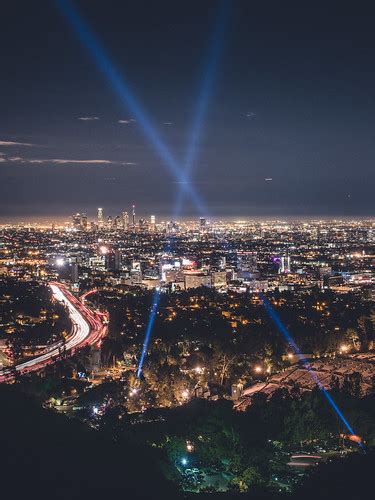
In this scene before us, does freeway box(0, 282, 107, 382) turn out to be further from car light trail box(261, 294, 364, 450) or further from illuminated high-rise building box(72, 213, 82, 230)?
illuminated high-rise building box(72, 213, 82, 230)

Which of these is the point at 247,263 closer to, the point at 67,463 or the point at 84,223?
the point at 67,463

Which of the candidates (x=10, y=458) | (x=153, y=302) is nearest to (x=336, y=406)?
(x=10, y=458)

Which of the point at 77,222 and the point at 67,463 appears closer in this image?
the point at 67,463

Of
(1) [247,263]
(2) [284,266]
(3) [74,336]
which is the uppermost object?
(1) [247,263]

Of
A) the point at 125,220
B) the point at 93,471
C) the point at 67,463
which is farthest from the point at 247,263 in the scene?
the point at 125,220

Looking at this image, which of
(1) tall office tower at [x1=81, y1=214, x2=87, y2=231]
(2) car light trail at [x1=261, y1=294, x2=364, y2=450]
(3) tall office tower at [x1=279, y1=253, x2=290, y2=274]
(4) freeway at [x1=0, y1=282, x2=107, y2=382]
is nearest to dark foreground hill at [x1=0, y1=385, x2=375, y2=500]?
(2) car light trail at [x1=261, y1=294, x2=364, y2=450]

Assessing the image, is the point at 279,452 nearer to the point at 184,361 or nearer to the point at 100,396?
the point at 100,396
